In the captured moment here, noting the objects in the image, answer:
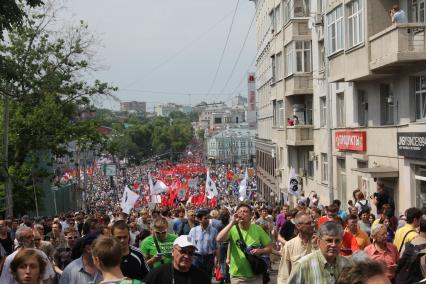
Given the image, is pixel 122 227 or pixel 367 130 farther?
pixel 367 130

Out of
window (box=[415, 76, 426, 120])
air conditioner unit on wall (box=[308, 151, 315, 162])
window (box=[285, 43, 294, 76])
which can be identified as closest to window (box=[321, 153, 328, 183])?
air conditioner unit on wall (box=[308, 151, 315, 162])

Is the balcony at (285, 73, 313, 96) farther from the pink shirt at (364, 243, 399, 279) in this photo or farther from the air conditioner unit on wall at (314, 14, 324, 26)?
the pink shirt at (364, 243, 399, 279)

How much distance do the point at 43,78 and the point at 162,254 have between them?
27.3 metres

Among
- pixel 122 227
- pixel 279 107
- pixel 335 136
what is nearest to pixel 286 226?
pixel 122 227

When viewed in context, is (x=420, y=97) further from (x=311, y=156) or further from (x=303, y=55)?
(x=303, y=55)

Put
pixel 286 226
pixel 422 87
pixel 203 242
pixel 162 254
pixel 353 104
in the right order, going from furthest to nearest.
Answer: pixel 353 104 < pixel 422 87 < pixel 286 226 < pixel 203 242 < pixel 162 254

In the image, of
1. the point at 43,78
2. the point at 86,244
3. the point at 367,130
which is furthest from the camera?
the point at 43,78

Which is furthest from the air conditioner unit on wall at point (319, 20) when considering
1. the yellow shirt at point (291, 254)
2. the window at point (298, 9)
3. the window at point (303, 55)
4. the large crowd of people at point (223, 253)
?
the yellow shirt at point (291, 254)

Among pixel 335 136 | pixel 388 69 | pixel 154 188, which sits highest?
pixel 388 69

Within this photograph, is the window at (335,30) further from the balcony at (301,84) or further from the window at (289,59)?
the window at (289,59)

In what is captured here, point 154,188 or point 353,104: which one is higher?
point 353,104

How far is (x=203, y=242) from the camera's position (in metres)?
11.6

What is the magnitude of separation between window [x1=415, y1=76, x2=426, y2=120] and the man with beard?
15.5m

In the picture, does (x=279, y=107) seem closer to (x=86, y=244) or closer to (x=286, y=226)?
(x=286, y=226)
